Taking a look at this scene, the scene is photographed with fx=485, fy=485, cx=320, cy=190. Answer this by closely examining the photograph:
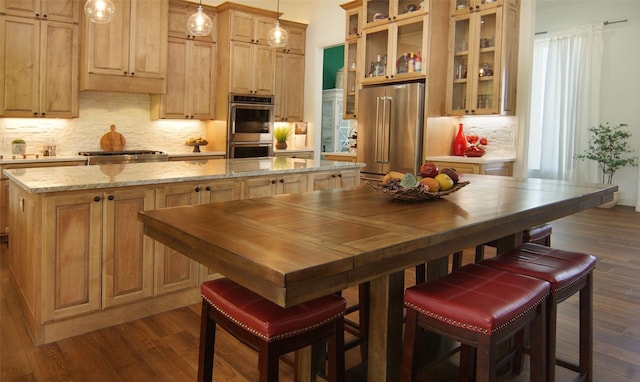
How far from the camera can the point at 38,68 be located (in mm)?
5184

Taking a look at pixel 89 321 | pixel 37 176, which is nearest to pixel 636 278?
pixel 89 321

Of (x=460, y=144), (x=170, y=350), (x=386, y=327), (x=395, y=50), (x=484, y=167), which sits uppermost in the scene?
Answer: (x=395, y=50)

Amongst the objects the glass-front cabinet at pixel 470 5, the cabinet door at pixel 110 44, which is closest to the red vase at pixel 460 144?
the glass-front cabinet at pixel 470 5

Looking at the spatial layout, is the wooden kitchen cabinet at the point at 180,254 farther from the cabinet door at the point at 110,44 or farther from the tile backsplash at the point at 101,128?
the tile backsplash at the point at 101,128

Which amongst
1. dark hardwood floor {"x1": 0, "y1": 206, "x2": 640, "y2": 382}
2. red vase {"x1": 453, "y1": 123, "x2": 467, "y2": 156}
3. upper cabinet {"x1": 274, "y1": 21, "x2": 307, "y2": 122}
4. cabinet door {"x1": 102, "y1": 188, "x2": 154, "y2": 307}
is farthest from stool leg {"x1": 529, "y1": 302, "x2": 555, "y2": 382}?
upper cabinet {"x1": 274, "y1": 21, "x2": 307, "y2": 122}

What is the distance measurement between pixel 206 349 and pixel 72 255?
139cm

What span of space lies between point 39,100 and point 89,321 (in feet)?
11.3

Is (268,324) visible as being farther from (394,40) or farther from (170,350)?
(394,40)

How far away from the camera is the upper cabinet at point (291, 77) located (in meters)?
7.24

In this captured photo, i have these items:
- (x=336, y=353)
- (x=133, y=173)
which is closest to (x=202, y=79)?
(x=133, y=173)

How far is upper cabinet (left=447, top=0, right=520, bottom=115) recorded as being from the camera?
5320 millimetres

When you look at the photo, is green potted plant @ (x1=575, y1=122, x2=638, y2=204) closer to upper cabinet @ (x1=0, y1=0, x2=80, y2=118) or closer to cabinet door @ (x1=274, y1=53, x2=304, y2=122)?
cabinet door @ (x1=274, y1=53, x2=304, y2=122)

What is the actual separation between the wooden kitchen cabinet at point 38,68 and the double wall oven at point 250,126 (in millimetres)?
1909

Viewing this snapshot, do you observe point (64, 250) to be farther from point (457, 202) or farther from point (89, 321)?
point (457, 202)
